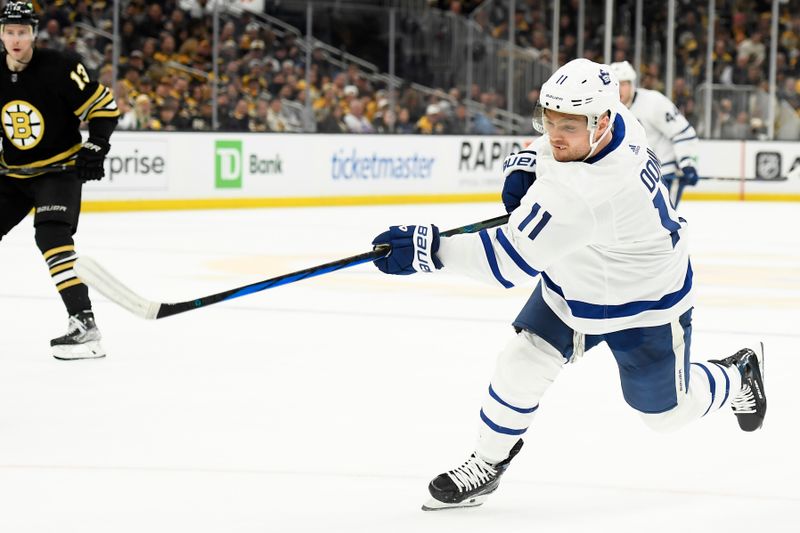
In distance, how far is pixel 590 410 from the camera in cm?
384

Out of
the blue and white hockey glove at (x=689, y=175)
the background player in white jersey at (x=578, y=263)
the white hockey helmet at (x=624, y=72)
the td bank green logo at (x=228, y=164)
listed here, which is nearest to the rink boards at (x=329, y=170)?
the td bank green logo at (x=228, y=164)

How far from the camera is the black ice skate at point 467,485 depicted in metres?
2.76

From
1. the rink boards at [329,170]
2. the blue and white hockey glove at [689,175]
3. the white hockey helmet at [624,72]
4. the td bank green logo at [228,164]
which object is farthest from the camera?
the td bank green logo at [228,164]

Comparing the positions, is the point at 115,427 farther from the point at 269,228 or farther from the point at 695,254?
the point at 269,228

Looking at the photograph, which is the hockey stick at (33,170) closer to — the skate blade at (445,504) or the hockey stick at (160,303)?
the hockey stick at (160,303)

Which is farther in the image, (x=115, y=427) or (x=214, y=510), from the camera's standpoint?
(x=115, y=427)

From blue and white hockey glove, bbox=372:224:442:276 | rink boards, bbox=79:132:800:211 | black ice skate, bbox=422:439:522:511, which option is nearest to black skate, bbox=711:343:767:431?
black ice skate, bbox=422:439:522:511

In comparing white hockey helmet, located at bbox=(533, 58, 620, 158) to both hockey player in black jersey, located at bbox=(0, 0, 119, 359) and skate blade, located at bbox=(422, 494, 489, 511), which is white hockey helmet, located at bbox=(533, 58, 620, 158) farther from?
hockey player in black jersey, located at bbox=(0, 0, 119, 359)

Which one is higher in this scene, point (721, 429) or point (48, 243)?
point (48, 243)

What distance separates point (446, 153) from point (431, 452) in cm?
1043

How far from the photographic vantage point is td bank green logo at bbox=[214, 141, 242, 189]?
11.9 meters

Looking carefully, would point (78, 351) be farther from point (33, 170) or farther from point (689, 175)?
point (689, 175)

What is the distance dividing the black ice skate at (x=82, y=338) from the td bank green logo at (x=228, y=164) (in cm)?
729

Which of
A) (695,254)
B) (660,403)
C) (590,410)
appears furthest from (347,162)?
(660,403)
